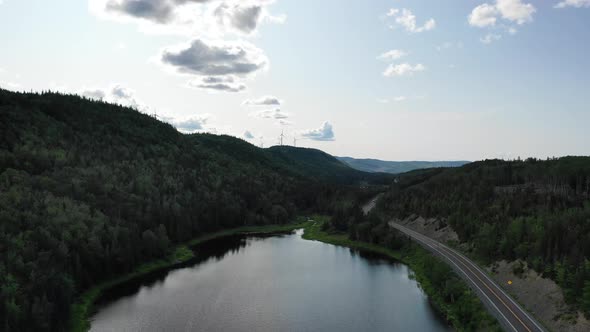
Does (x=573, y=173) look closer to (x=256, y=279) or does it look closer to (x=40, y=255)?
(x=256, y=279)

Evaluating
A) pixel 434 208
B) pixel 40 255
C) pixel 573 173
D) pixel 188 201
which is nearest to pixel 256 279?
pixel 40 255

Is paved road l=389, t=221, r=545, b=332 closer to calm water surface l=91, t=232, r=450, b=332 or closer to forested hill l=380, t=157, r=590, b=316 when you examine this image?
forested hill l=380, t=157, r=590, b=316

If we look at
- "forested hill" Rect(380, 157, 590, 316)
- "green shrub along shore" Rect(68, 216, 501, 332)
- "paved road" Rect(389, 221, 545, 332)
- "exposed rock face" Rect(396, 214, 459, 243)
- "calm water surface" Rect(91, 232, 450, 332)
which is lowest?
"calm water surface" Rect(91, 232, 450, 332)

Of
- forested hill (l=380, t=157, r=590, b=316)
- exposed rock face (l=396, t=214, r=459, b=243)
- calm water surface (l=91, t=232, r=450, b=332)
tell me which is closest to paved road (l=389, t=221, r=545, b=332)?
forested hill (l=380, t=157, r=590, b=316)

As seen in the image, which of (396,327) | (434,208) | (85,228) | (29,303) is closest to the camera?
(29,303)

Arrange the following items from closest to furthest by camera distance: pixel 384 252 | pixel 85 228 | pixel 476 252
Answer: pixel 85 228
pixel 476 252
pixel 384 252

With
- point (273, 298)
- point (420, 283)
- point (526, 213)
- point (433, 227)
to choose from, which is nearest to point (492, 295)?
point (420, 283)
